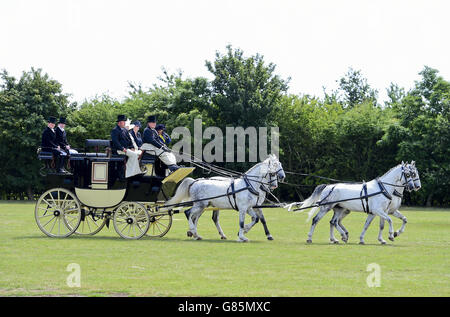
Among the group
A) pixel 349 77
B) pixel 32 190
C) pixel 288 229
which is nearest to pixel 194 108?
pixel 32 190

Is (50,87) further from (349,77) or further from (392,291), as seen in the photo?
(349,77)

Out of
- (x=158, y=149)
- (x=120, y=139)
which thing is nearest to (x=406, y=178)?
(x=158, y=149)

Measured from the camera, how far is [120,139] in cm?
1809

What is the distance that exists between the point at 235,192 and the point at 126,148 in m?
3.10

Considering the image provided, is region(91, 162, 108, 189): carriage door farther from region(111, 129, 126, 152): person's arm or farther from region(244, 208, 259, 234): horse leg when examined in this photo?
region(244, 208, 259, 234): horse leg

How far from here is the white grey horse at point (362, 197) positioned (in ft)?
58.4

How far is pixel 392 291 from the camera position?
9.77m

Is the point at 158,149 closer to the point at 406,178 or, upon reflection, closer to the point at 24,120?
the point at 406,178

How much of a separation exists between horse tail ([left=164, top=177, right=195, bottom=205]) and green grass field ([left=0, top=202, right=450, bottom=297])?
101 centimetres

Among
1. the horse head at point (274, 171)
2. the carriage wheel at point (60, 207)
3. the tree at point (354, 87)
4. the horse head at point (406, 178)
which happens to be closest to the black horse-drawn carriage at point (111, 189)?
the carriage wheel at point (60, 207)

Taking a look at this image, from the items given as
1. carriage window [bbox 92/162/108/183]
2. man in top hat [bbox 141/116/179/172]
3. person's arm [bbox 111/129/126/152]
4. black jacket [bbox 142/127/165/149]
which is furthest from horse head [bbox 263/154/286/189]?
carriage window [bbox 92/162/108/183]

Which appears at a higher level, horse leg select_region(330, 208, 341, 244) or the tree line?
the tree line

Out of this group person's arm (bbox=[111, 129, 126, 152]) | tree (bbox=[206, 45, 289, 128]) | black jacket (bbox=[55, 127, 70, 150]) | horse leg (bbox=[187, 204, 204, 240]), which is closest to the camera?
person's arm (bbox=[111, 129, 126, 152])

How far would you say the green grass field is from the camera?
9875 millimetres
